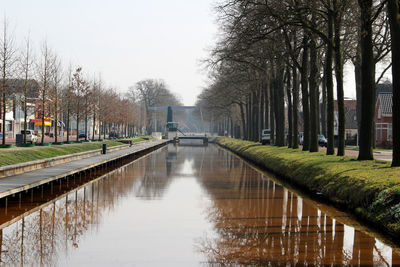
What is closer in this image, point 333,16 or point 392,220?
point 392,220

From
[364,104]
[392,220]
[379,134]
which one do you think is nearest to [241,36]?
[364,104]

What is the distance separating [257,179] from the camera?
1234 inches

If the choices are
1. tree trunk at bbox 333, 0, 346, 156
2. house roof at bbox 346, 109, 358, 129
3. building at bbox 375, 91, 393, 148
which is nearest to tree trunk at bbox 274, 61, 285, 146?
tree trunk at bbox 333, 0, 346, 156

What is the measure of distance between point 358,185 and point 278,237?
4983 mm

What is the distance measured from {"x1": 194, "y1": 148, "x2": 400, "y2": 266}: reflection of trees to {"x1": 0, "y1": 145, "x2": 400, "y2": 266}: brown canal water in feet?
0.07

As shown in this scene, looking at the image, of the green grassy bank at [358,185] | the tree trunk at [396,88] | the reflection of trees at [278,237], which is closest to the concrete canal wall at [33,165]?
the reflection of trees at [278,237]

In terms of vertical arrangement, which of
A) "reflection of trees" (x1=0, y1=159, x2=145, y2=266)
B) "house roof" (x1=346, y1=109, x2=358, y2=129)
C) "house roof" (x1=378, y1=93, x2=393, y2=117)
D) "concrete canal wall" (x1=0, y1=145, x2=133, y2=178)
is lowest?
"reflection of trees" (x1=0, y1=159, x2=145, y2=266)

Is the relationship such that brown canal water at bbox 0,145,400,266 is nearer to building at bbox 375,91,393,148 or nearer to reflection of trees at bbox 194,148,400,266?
reflection of trees at bbox 194,148,400,266

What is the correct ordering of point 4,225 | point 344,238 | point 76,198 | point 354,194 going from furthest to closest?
point 76,198 → point 354,194 → point 4,225 → point 344,238

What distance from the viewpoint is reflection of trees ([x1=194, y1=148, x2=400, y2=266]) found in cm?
1176

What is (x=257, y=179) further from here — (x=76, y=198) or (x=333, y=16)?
(x=76, y=198)

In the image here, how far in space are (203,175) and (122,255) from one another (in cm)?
2220

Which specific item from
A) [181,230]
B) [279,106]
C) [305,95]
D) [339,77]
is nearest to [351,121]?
[279,106]

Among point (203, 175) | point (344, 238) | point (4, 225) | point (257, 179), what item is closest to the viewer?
point (344, 238)
